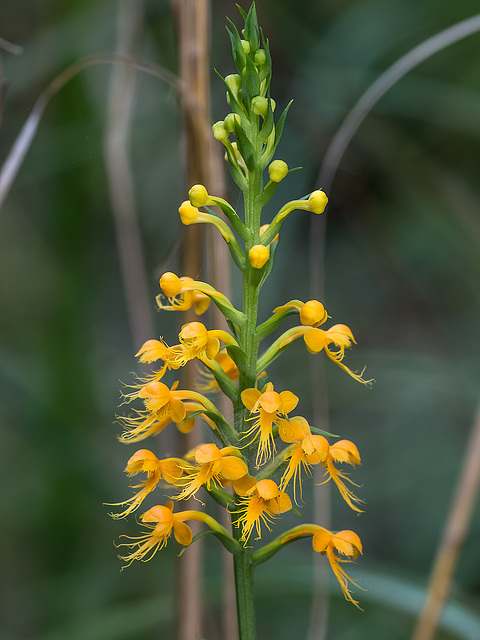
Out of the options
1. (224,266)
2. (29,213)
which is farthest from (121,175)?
(29,213)

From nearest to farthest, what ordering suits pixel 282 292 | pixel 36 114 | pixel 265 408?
pixel 265 408 → pixel 36 114 → pixel 282 292

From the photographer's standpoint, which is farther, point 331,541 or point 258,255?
point 331,541

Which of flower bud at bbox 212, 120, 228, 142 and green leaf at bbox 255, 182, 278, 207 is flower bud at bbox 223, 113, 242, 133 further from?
green leaf at bbox 255, 182, 278, 207

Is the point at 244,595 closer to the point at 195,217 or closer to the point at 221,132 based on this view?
the point at 195,217

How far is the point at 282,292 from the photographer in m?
4.21

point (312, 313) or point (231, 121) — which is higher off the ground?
point (231, 121)

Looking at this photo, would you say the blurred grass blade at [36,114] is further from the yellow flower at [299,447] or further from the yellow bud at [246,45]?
the yellow flower at [299,447]

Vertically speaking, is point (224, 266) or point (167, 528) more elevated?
point (224, 266)

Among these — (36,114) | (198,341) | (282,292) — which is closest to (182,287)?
(198,341)

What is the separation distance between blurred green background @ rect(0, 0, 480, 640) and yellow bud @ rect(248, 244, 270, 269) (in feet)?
4.81

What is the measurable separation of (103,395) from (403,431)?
6.14 ft

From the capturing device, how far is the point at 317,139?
12.5 feet

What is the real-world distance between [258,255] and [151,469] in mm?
523

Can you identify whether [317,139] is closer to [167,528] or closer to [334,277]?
[334,277]
